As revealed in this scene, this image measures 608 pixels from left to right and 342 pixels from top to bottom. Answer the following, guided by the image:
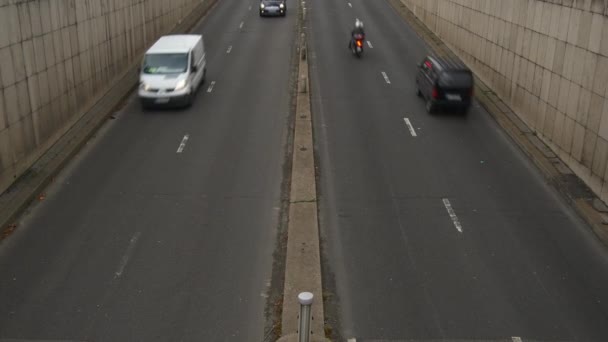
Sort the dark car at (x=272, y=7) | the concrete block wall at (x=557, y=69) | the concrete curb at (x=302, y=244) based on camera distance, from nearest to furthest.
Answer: the concrete curb at (x=302, y=244) → the concrete block wall at (x=557, y=69) → the dark car at (x=272, y=7)

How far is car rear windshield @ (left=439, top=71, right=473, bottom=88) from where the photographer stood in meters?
23.1

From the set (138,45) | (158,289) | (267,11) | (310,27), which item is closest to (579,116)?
(158,289)

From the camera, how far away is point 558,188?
56.2 feet

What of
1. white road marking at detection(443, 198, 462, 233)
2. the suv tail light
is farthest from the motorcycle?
white road marking at detection(443, 198, 462, 233)

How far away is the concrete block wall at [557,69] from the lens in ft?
54.1

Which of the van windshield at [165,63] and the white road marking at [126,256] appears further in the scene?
the van windshield at [165,63]

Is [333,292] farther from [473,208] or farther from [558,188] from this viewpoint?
→ [558,188]

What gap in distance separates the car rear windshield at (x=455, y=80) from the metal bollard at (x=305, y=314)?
50.8 feet

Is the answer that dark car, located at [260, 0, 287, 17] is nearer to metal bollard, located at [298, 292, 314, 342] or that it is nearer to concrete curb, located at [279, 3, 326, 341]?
concrete curb, located at [279, 3, 326, 341]

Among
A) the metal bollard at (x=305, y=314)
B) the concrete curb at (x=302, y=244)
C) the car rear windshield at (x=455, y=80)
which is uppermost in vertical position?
the car rear windshield at (x=455, y=80)

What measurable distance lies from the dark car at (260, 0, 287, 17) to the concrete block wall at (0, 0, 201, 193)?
19340mm

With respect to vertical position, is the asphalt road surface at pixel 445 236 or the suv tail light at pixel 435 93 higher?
the suv tail light at pixel 435 93

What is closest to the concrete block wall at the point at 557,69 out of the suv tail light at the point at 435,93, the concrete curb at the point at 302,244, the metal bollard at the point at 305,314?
the suv tail light at the point at 435,93

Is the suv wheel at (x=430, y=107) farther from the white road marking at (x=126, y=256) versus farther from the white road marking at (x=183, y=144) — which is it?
the white road marking at (x=126, y=256)
